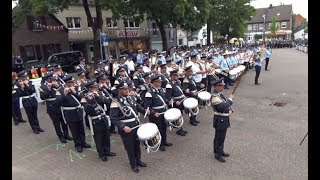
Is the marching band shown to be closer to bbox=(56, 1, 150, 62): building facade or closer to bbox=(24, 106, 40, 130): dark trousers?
bbox=(24, 106, 40, 130): dark trousers

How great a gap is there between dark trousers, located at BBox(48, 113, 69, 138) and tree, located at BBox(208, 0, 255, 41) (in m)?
31.1

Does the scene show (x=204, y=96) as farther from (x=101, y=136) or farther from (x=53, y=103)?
(x=53, y=103)

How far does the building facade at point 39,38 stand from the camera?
1155 inches

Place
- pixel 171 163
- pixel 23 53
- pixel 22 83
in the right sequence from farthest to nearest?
pixel 23 53, pixel 22 83, pixel 171 163

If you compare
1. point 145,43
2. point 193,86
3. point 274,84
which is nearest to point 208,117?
point 193,86

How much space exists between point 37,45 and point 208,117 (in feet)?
82.1

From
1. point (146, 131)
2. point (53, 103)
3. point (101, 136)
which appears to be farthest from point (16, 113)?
point (146, 131)

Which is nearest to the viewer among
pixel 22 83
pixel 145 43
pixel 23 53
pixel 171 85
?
pixel 171 85

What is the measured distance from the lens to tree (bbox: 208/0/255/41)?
127 ft

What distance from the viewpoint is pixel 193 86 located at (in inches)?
402

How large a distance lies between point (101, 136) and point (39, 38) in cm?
2648

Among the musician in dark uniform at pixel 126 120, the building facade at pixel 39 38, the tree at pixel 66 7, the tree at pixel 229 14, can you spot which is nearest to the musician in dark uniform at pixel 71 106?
the musician in dark uniform at pixel 126 120
